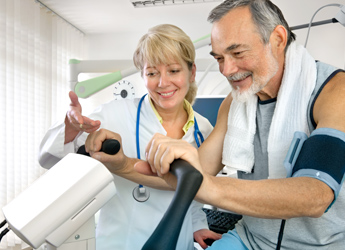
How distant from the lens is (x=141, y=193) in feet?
3.89

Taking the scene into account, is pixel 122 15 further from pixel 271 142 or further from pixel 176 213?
pixel 176 213

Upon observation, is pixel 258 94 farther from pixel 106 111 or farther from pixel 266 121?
pixel 106 111

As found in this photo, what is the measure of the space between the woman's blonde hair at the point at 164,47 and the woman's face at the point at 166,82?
0.08 feet

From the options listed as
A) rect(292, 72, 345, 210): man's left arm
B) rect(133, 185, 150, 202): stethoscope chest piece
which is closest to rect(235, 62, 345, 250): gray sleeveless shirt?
rect(292, 72, 345, 210): man's left arm

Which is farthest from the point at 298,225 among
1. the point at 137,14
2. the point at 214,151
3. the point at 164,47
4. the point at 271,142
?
the point at 137,14

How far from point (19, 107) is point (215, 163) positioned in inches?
121

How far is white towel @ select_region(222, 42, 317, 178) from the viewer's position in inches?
33.8

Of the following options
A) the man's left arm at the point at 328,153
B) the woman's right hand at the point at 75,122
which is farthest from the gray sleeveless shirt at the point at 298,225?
the woman's right hand at the point at 75,122

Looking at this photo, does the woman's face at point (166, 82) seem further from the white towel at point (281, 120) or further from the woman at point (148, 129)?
the white towel at point (281, 120)

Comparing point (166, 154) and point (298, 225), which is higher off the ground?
point (166, 154)

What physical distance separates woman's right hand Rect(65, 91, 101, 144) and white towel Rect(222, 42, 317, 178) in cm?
41

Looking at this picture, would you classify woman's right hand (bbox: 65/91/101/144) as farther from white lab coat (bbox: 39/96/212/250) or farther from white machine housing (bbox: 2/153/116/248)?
white machine housing (bbox: 2/153/116/248)

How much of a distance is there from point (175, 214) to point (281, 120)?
2.03ft

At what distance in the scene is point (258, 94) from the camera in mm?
1032
